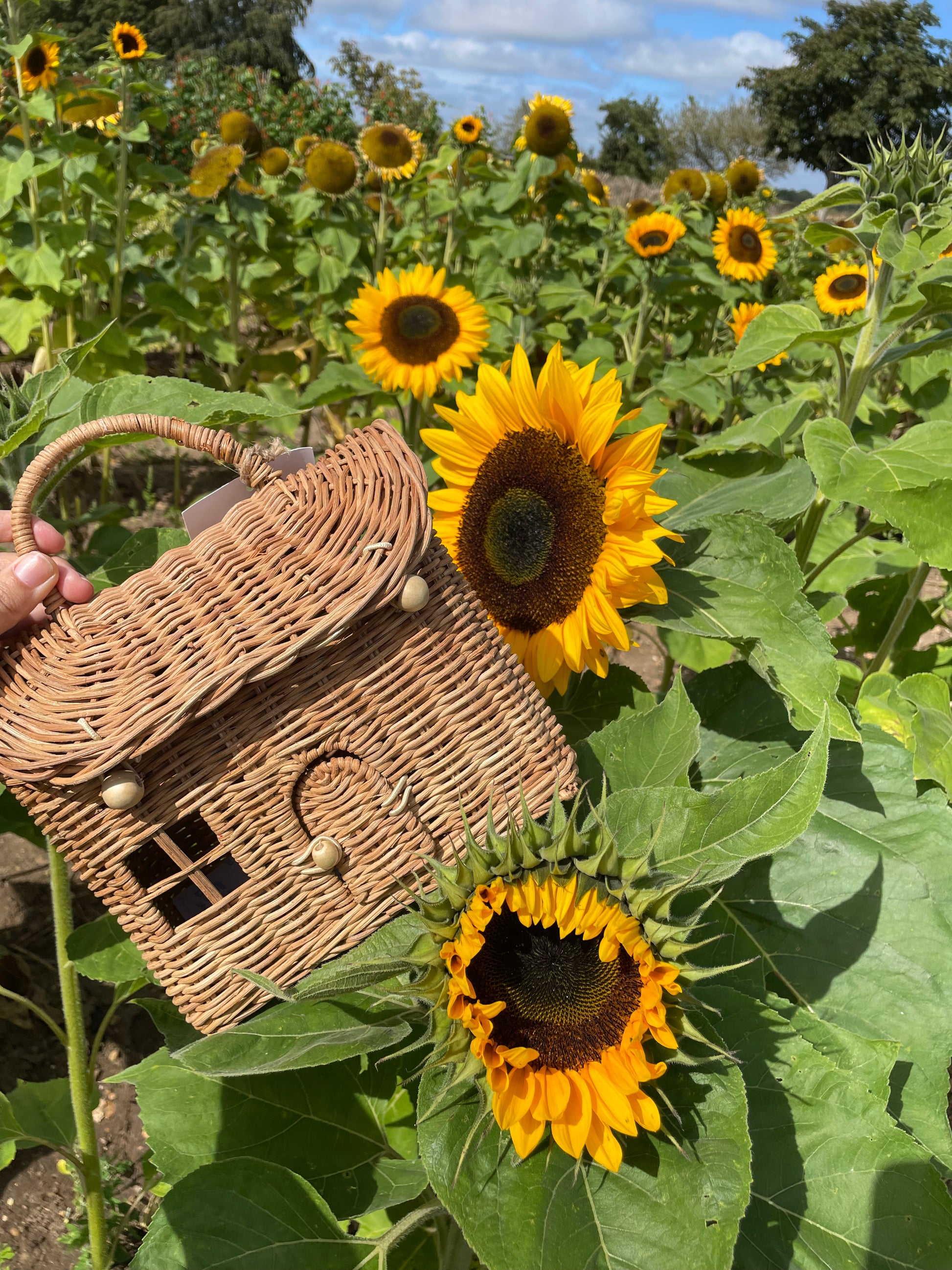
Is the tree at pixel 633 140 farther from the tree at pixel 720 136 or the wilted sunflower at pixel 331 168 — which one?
the wilted sunflower at pixel 331 168

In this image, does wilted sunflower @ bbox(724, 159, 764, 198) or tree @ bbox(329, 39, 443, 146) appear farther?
tree @ bbox(329, 39, 443, 146)

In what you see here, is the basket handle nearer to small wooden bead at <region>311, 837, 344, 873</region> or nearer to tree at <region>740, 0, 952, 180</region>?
small wooden bead at <region>311, 837, 344, 873</region>

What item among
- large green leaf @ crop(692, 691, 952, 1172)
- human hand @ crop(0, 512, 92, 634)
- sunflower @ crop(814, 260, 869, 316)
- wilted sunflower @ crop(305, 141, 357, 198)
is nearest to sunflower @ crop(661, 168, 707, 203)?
sunflower @ crop(814, 260, 869, 316)

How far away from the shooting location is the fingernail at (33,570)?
0.95 m

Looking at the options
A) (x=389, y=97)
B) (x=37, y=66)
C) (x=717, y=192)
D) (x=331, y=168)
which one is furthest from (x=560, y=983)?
(x=389, y=97)

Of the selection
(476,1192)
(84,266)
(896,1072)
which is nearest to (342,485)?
(476,1192)

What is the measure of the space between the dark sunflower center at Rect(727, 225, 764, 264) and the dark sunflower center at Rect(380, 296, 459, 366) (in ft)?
7.75

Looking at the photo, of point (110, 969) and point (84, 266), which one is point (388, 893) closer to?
point (110, 969)

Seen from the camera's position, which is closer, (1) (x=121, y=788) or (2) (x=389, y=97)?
(1) (x=121, y=788)

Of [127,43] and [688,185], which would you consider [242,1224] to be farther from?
[688,185]

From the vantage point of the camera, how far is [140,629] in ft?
3.04

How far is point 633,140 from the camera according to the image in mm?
26578

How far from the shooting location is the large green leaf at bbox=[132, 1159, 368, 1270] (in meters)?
1.01

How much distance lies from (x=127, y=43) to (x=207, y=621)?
3.96m
